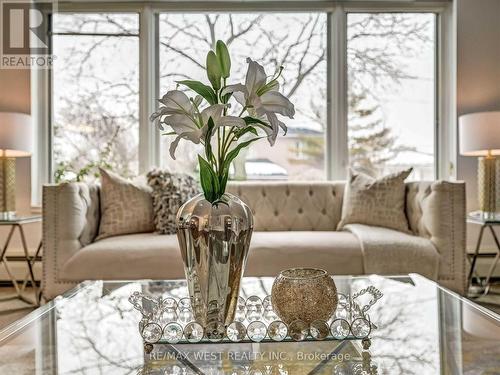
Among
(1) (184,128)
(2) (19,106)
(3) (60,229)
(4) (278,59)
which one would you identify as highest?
(4) (278,59)

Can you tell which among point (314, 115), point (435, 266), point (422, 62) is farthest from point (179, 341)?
point (422, 62)

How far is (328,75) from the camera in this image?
12.6 ft

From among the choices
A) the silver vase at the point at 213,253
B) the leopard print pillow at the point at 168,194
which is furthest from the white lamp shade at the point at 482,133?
the silver vase at the point at 213,253

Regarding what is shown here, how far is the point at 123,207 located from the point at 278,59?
1886 millimetres

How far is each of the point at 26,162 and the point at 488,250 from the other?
3.80 metres

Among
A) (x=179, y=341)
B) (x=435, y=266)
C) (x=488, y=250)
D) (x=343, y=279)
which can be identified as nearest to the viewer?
Answer: (x=179, y=341)

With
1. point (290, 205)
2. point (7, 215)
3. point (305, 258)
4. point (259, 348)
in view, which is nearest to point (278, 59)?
point (290, 205)

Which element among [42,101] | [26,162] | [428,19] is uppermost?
[428,19]

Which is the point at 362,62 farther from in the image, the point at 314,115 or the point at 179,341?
the point at 179,341

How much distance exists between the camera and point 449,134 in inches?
151

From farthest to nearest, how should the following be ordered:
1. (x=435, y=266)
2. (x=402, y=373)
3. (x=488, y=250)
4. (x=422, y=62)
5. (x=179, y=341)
Result: (x=422, y=62), (x=488, y=250), (x=435, y=266), (x=179, y=341), (x=402, y=373)

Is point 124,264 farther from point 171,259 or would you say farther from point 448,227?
point 448,227

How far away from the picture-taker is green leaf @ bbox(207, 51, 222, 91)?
1.13 metres

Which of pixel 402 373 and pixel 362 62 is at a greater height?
pixel 362 62
